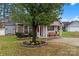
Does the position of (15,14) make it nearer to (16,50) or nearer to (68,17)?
(16,50)

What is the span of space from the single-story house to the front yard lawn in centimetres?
7

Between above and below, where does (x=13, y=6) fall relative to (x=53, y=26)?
above

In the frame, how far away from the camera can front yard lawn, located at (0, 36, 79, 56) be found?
253 cm

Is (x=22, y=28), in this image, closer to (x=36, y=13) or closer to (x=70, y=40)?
(x=36, y=13)

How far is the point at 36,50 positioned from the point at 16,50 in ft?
0.64

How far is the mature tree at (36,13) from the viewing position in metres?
2.49

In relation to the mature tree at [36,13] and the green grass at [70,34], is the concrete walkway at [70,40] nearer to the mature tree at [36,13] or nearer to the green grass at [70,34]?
the green grass at [70,34]

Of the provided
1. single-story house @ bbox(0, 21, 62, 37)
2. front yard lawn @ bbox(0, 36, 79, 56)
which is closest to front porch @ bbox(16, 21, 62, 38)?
single-story house @ bbox(0, 21, 62, 37)

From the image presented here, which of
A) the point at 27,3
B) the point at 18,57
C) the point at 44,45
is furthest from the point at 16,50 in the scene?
the point at 27,3

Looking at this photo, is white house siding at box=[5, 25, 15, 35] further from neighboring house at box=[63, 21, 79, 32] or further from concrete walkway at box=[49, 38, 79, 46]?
neighboring house at box=[63, 21, 79, 32]

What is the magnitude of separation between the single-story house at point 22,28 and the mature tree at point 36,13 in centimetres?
4

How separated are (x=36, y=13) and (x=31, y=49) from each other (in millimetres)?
352

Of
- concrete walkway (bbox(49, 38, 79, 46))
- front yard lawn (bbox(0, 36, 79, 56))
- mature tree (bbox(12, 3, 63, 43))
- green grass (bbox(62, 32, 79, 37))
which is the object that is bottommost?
front yard lawn (bbox(0, 36, 79, 56))

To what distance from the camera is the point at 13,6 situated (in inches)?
98.6
